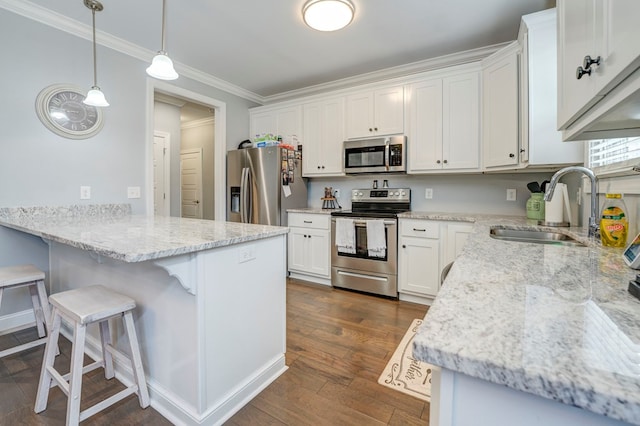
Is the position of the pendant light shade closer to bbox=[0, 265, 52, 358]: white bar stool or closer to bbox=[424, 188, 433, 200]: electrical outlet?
bbox=[0, 265, 52, 358]: white bar stool

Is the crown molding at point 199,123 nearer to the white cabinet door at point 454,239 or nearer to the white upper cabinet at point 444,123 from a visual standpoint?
the white upper cabinet at point 444,123

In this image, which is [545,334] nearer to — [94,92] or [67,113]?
[94,92]

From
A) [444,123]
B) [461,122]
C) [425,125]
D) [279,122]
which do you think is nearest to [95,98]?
[279,122]

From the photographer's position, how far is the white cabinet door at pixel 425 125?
9.86 ft

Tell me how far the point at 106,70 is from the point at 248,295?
108 inches

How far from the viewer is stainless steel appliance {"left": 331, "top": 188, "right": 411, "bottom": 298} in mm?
3016

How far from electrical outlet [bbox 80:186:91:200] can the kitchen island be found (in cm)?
97

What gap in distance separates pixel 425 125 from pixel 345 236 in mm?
1461

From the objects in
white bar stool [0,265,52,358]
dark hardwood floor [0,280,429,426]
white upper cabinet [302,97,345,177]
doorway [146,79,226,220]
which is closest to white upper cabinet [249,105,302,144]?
white upper cabinet [302,97,345,177]

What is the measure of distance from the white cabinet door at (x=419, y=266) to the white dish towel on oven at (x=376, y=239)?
176 millimetres

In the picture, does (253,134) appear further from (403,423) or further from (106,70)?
(403,423)

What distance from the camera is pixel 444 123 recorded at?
9.75 ft

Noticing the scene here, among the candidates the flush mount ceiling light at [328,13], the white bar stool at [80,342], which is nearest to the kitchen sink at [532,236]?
the flush mount ceiling light at [328,13]

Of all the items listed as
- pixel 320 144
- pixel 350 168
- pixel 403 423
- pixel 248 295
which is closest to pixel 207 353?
pixel 248 295
